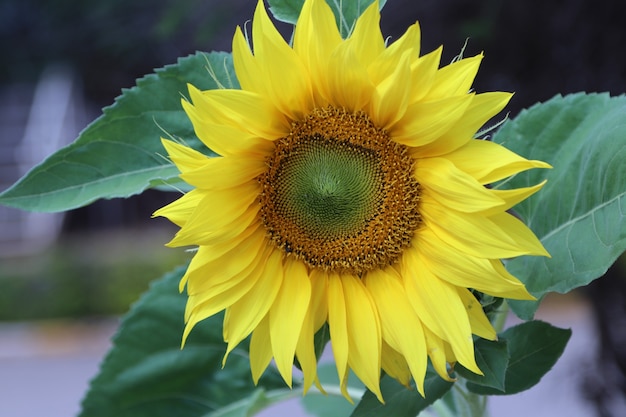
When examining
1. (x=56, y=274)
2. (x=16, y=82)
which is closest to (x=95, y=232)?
(x=56, y=274)

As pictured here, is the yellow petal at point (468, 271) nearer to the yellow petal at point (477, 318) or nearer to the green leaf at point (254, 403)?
the yellow petal at point (477, 318)

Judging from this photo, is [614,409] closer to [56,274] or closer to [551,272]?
[551,272]

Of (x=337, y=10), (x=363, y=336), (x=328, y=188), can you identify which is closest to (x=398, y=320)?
(x=363, y=336)

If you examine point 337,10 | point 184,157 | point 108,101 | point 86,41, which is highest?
point 86,41

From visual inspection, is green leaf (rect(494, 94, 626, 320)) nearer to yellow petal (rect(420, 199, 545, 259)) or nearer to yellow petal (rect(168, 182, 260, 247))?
yellow petal (rect(420, 199, 545, 259))

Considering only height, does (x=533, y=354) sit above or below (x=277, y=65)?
below

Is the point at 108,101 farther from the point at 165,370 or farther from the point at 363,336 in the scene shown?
the point at 363,336

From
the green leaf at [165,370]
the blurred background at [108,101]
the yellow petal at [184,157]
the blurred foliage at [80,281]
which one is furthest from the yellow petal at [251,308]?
the blurred foliage at [80,281]

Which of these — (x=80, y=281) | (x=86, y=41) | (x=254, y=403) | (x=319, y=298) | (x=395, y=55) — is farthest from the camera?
(x=86, y=41)
